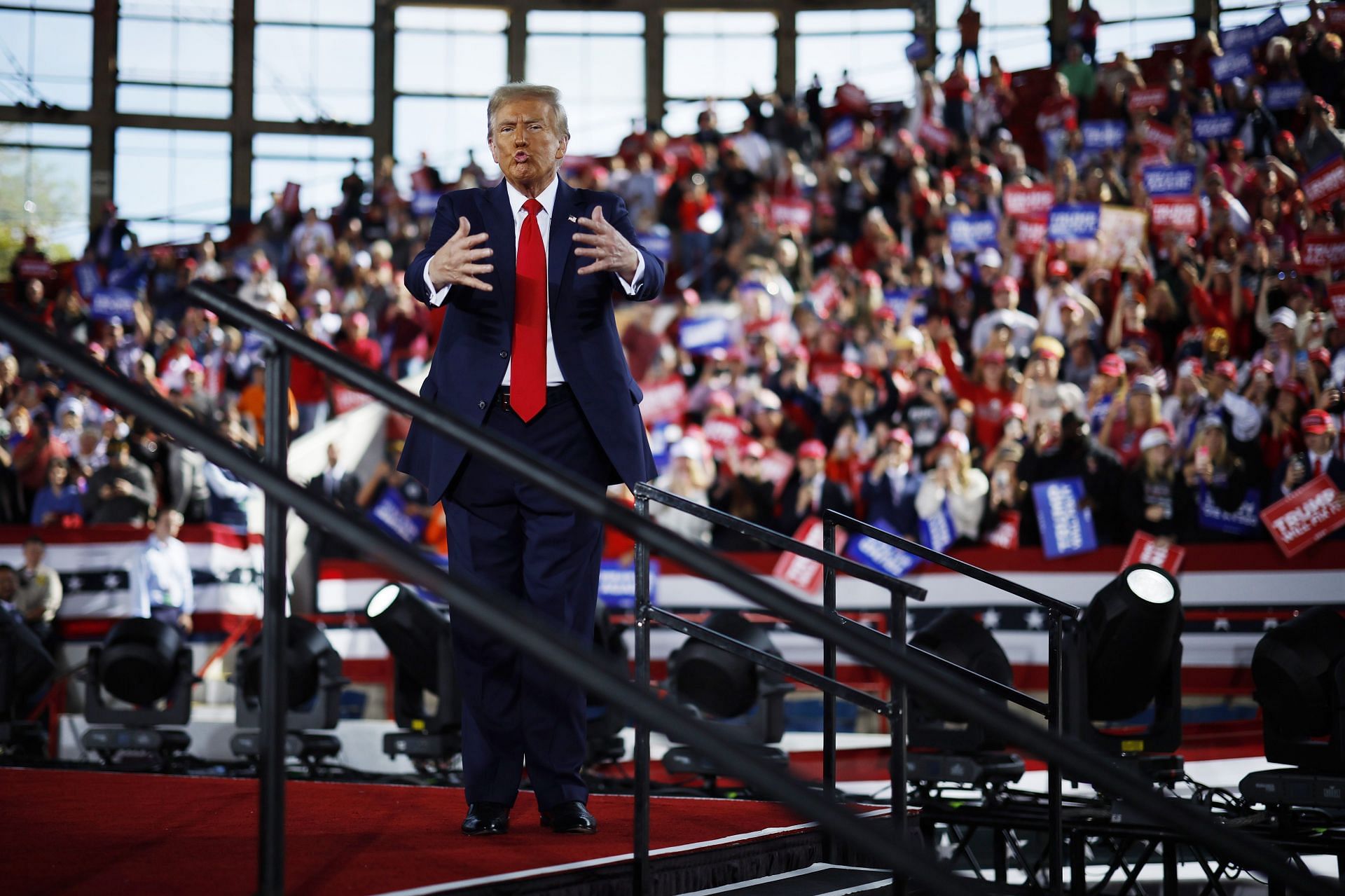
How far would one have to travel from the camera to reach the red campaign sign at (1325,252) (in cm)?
1111

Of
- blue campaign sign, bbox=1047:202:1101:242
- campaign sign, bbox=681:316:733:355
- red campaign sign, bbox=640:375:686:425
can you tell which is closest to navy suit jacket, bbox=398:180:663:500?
red campaign sign, bbox=640:375:686:425

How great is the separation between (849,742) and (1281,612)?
2.62 m

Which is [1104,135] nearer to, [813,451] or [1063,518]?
[813,451]

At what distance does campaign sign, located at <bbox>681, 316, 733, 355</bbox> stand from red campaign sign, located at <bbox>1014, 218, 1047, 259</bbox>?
260 cm

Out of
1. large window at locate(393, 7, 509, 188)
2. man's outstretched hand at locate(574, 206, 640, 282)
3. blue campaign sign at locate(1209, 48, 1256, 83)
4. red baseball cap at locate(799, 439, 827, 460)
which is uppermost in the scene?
large window at locate(393, 7, 509, 188)

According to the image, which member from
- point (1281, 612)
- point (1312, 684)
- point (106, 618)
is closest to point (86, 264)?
point (106, 618)

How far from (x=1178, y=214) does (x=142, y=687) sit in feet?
28.2

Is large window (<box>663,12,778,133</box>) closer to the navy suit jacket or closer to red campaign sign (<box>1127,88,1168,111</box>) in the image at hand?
red campaign sign (<box>1127,88,1168,111</box>)

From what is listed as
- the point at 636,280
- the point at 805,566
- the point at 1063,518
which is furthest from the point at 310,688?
the point at 636,280

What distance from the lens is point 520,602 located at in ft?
12.2

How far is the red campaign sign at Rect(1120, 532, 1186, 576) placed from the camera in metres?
8.95

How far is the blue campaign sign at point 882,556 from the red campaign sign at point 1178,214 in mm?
4098

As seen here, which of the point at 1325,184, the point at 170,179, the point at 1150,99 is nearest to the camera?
the point at 1325,184

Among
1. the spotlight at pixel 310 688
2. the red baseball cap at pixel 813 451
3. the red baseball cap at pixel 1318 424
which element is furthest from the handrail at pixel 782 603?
the red baseball cap at pixel 813 451
